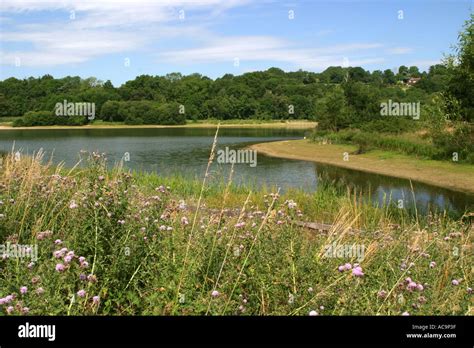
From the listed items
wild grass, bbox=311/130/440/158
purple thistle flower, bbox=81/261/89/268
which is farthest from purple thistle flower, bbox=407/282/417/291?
wild grass, bbox=311/130/440/158

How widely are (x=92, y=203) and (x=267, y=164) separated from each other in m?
31.3

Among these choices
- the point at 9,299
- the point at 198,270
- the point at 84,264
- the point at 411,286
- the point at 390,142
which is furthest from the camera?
the point at 390,142

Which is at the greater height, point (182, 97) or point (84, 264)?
point (182, 97)

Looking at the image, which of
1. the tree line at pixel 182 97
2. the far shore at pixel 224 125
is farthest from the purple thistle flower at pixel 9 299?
the far shore at pixel 224 125

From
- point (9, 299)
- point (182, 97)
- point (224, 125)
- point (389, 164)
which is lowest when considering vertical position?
point (389, 164)

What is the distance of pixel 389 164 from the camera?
3341 centimetres

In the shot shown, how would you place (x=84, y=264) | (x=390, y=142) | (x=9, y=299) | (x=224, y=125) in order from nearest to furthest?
(x=9, y=299) < (x=84, y=264) < (x=390, y=142) < (x=224, y=125)

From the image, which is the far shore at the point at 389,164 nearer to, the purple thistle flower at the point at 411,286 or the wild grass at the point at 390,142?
the wild grass at the point at 390,142

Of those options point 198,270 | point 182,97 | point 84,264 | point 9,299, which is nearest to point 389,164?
point 198,270

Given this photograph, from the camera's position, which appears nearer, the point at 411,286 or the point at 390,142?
the point at 411,286

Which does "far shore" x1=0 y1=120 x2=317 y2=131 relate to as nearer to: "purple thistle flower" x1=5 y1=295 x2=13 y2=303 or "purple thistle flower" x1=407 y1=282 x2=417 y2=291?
"purple thistle flower" x1=407 y1=282 x2=417 y2=291

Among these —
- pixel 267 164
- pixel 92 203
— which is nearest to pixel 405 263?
pixel 92 203

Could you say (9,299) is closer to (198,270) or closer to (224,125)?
(198,270)

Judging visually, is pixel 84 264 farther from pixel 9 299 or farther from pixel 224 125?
pixel 224 125
